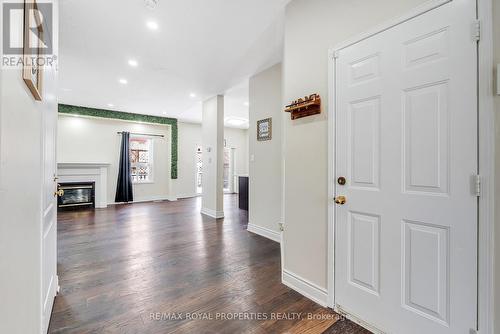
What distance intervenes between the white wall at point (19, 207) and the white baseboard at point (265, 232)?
2.79m

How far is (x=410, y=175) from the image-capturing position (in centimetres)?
142

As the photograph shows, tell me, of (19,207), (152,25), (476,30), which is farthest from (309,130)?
(152,25)

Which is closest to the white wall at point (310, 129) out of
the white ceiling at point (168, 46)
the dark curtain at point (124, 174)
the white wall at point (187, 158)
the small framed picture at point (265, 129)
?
the white ceiling at point (168, 46)

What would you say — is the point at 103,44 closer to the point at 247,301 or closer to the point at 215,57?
the point at 215,57

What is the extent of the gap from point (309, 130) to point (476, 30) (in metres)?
1.14

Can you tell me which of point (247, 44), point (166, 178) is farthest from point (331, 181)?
point (166, 178)

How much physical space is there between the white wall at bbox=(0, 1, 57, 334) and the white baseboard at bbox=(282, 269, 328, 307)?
1831 millimetres

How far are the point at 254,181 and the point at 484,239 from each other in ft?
9.90

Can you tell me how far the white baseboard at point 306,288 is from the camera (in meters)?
1.87

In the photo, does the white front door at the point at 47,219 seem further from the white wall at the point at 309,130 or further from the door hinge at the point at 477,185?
the door hinge at the point at 477,185

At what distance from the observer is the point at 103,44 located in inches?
114

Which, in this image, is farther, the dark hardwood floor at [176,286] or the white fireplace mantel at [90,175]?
the white fireplace mantel at [90,175]

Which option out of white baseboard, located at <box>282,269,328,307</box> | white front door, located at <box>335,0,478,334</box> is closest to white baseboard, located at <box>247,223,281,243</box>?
white baseboard, located at <box>282,269,328,307</box>

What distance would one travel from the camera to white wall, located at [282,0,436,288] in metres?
1.81
